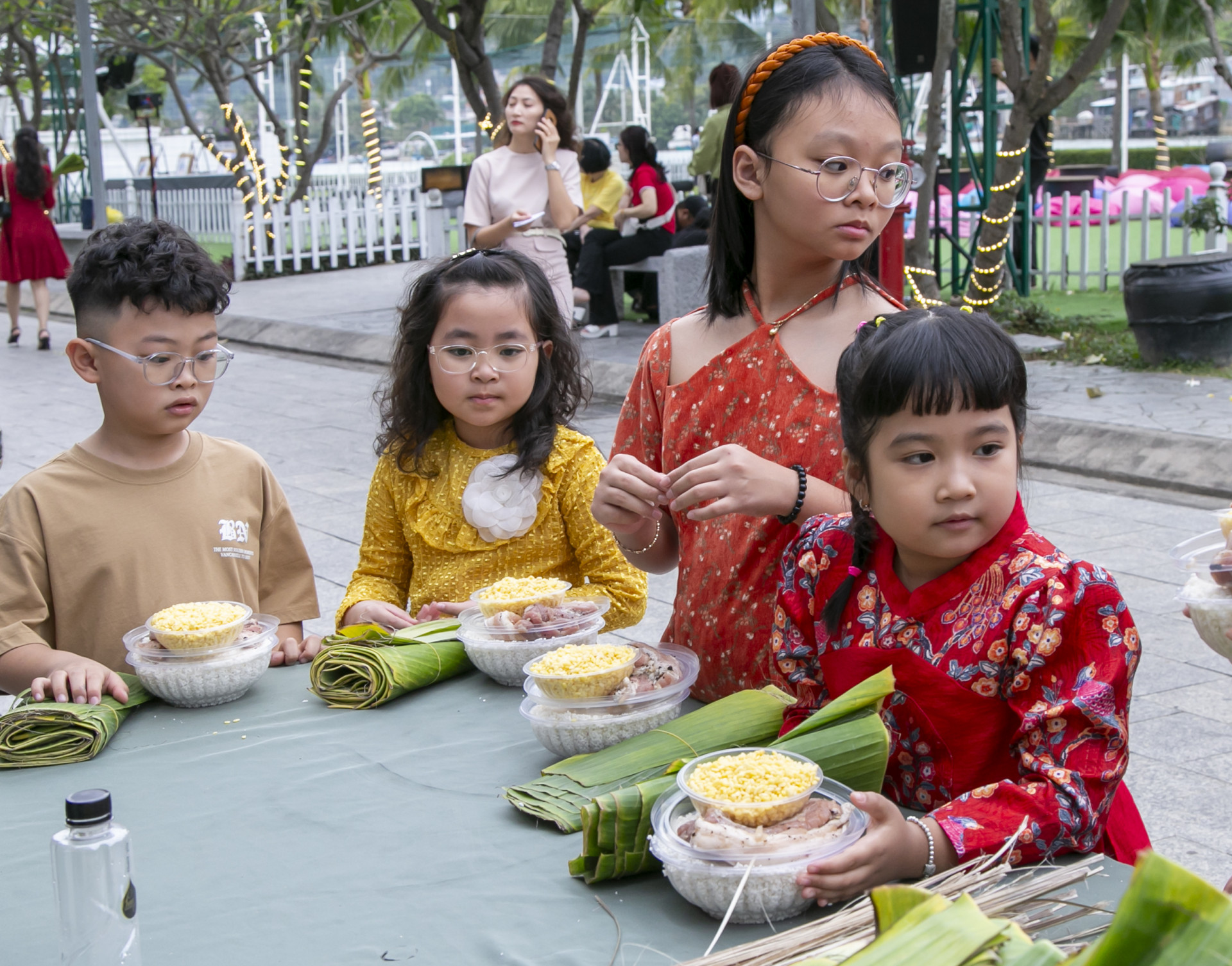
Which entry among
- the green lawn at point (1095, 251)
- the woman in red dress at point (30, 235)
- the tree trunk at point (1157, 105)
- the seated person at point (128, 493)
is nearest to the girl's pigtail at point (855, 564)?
the seated person at point (128, 493)

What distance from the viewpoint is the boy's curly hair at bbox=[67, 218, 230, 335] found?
2234 mm

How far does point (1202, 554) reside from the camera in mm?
1348

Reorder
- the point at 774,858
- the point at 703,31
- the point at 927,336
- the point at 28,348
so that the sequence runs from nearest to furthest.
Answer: the point at 774,858 → the point at 927,336 → the point at 28,348 → the point at 703,31

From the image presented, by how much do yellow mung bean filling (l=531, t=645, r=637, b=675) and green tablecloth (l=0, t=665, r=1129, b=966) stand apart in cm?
14

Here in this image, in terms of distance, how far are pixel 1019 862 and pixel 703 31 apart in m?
41.8

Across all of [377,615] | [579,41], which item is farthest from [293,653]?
[579,41]

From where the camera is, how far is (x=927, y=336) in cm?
150

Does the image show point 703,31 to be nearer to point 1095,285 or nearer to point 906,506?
point 1095,285

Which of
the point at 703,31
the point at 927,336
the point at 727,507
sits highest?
the point at 703,31

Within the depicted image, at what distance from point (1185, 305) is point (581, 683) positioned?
7.21 meters

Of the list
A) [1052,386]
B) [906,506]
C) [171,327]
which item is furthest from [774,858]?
[1052,386]

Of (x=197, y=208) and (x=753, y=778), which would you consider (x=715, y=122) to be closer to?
(x=753, y=778)

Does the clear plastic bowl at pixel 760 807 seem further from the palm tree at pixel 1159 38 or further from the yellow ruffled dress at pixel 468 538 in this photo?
the palm tree at pixel 1159 38

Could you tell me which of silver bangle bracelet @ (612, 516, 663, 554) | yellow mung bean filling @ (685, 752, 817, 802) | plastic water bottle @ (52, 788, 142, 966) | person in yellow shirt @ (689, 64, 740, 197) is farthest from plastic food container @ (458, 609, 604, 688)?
person in yellow shirt @ (689, 64, 740, 197)
